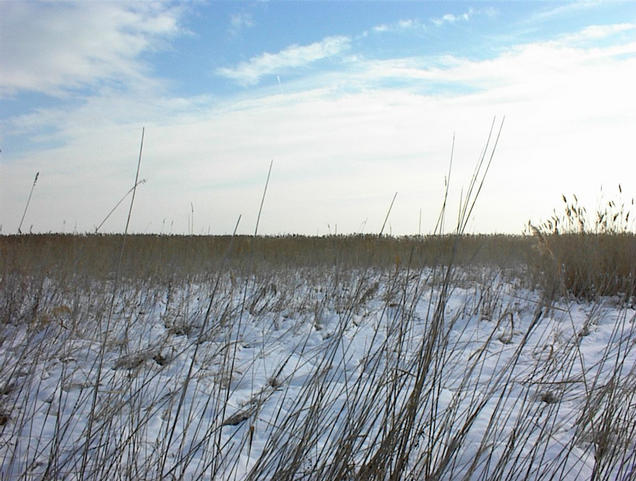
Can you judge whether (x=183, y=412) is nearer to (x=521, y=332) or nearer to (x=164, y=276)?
(x=521, y=332)

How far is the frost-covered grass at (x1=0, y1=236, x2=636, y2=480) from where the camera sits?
1489 millimetres

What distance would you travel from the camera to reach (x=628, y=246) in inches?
249

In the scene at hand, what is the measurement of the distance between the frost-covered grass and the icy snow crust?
0.06 ft

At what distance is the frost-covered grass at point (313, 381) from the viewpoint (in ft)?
4.89

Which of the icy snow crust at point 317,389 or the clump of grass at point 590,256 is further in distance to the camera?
the clump of grass at point 590,256

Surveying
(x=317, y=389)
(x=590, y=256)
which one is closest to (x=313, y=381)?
(x=317, y=389)

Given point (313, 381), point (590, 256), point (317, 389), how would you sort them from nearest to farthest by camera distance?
→ point (313, 381) < point (317, 389) < point (590, 256)

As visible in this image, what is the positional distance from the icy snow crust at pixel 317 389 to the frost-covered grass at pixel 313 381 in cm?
2

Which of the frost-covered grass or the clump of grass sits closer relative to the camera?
the frost-covered grass

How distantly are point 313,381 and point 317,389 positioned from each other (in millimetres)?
964

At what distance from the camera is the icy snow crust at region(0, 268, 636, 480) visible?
148cm

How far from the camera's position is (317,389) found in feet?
8.56

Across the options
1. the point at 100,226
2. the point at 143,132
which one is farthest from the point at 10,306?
the point at 143,132

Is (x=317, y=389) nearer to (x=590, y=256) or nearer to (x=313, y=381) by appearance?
(x=313, y=381)
